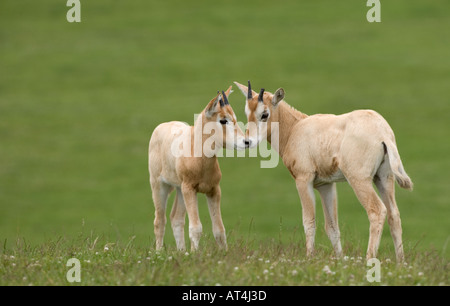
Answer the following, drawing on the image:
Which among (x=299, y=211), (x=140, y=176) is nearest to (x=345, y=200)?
(x=299, y=211)

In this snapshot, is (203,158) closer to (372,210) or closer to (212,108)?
(212,108)

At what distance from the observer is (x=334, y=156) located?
12570mm

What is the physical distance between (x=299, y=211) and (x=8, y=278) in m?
23.2

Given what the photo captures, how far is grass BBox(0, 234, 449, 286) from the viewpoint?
1054 cm

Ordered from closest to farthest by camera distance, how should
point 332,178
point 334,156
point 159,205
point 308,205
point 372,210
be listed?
point 372,210
point 334,156
point 332,178
point 308,205
point 159,205

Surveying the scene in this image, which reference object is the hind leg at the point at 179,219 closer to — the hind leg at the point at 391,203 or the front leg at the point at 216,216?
the front leg at the point at 216,216

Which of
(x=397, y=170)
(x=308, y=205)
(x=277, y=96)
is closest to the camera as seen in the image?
(x=397, y=170)

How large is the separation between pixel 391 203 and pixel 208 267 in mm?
3245

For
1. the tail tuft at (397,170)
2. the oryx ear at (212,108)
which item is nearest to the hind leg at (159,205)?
the oryx ear at (212,108)

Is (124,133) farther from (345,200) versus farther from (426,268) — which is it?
(426,268)

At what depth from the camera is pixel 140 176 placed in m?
37.8

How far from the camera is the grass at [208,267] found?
10.5 metres

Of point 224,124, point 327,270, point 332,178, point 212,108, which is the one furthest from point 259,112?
point 327,270

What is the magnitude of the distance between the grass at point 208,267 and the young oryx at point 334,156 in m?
0.60
